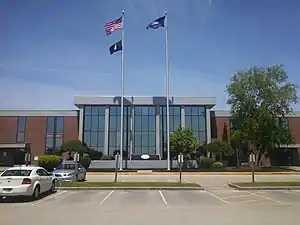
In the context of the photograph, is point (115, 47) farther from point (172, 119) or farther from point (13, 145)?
point (13, 145)

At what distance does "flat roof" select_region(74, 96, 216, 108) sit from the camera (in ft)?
190

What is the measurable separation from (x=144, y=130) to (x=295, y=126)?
2625 cm

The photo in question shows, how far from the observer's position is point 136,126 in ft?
191

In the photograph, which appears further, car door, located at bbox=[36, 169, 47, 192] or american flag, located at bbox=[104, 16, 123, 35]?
american flag, located at bbox=[104, 16, 123, 35]

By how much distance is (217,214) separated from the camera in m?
11.6

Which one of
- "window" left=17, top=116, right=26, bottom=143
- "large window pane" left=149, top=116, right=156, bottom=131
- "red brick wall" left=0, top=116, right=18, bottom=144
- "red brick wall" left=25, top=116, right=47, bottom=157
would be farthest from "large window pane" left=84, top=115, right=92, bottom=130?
"red brick wall" left=0, top=116, right=18, bottom=144

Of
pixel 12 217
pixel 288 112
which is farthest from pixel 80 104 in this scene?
pixel 12 217

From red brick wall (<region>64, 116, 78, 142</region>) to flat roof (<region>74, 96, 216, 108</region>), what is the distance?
11.9ft

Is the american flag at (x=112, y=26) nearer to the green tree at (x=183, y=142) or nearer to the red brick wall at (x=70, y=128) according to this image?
the green tree at (x=183, y=142)

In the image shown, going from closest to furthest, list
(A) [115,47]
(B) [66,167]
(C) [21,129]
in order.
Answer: (B) [66,167]
(A) [115,47]
(C) [21,129]

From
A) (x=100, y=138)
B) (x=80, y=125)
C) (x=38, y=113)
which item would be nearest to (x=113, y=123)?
(x=100, y=138)

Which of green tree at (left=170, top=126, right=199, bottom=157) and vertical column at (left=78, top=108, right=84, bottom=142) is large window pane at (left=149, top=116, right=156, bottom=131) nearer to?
green tree at (left=170, top=126, right=199, bottom=157)

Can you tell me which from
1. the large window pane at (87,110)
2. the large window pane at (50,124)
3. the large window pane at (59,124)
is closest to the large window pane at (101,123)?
the large window pane at (87,110)

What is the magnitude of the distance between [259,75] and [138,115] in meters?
19.8
